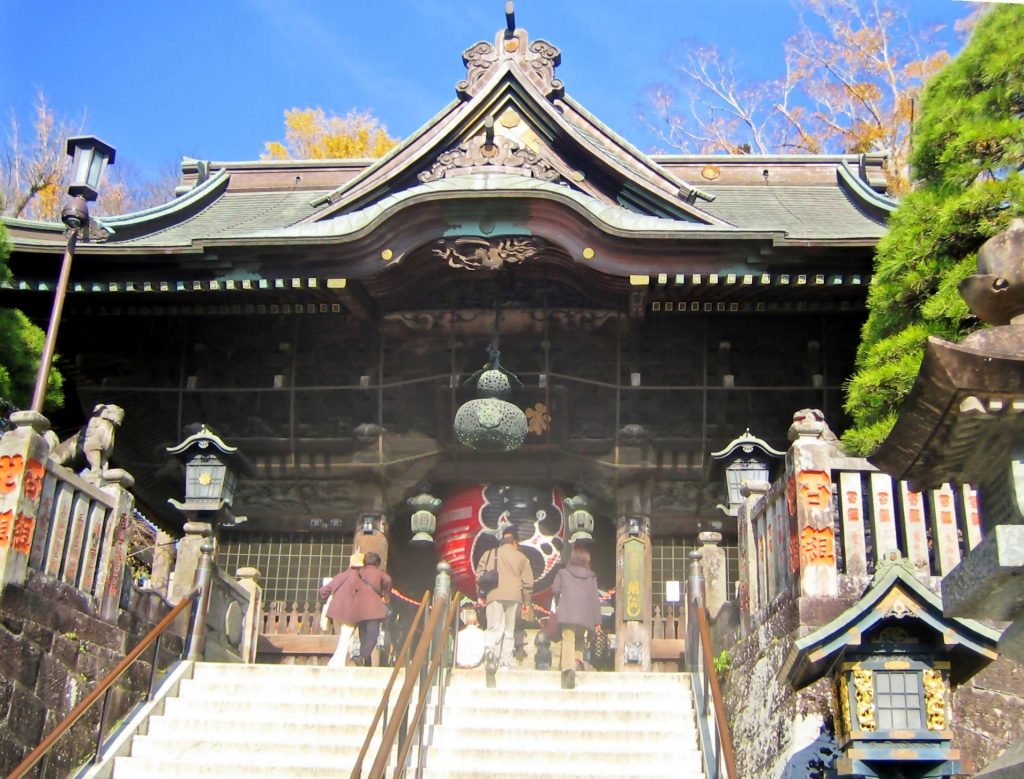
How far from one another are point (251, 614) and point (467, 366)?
12.2 ft

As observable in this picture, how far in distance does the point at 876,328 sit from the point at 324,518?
7496 mm

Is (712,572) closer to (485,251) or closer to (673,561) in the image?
(673,561)

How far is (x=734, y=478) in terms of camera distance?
10.9m

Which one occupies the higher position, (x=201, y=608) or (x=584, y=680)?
(x=201, y=608)

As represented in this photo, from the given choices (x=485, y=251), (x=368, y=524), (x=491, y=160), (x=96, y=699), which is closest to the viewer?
(x=96, y=699)

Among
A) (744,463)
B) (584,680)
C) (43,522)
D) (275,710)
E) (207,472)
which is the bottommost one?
(275,710)

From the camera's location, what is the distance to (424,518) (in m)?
12.5

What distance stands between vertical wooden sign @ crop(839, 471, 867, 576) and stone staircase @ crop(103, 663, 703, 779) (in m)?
1.79

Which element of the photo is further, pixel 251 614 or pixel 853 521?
pixel 251 614

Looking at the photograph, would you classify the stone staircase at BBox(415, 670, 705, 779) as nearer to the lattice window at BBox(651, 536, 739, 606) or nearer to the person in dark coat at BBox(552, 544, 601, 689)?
the person in dark coat at BBox(552, 544, 601, 689)

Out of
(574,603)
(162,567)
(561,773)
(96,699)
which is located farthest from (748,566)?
(162,567)

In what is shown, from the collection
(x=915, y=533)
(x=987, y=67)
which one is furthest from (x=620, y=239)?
(x=915, y=533)

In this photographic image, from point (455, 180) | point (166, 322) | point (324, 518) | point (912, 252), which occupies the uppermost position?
point (455, 180)

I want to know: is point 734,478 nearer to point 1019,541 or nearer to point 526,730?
point 526,730
